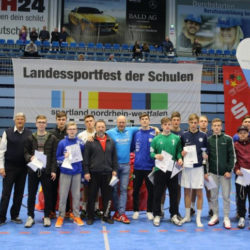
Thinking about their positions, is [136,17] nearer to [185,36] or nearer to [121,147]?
[185,36]

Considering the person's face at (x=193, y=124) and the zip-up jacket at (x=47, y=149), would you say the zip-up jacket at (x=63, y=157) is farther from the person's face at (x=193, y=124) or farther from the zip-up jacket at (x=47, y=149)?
the person's face at (x=193, y=124)

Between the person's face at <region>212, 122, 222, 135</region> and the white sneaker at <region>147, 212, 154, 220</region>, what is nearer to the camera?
the person's face at <region>212, 122, 222, 135</region>

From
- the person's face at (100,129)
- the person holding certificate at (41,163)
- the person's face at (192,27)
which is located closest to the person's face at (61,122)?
the person holding certificate at (41,163)

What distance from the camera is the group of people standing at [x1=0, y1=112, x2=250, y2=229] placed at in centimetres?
493

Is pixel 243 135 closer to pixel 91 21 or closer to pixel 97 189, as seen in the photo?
pixel 97 189

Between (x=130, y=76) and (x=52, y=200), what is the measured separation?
6144 millimetres

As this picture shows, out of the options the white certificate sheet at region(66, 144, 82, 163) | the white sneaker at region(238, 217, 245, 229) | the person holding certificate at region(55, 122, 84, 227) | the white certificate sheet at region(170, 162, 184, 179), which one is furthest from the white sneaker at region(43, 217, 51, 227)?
the white sneaker at region(238, 217, 245, 229)

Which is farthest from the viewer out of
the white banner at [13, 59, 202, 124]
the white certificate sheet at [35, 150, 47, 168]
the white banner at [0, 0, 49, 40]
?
the white banner at [0, 0, 49, 40]

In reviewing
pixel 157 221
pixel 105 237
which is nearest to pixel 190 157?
pixel 157 221

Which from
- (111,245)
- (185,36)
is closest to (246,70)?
(111,245)

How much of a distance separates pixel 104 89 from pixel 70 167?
5.84 m

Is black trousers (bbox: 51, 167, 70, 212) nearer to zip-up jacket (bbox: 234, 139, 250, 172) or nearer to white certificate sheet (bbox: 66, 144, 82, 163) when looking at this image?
white certificate sheet (bbox: 66, 144, 82, 163)

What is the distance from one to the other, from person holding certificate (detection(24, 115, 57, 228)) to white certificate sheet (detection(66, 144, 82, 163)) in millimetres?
244

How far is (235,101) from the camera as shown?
10867 mm
